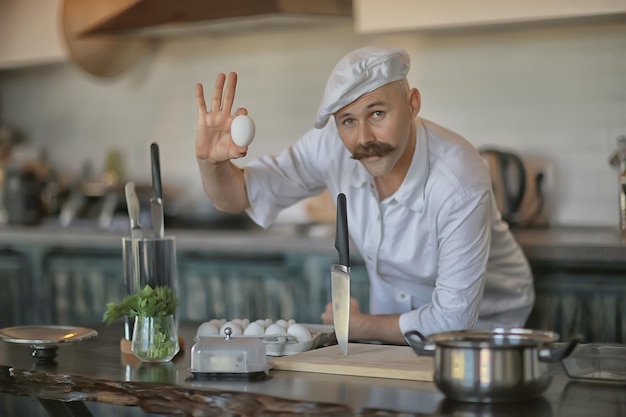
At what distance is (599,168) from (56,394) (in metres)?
2.87

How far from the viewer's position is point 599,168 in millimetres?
4250

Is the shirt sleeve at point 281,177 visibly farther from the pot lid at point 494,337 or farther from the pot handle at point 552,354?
the pot handle at point 552,354

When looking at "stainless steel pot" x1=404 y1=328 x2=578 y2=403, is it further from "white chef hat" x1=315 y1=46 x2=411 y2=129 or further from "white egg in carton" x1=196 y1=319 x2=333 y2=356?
"white chef hat" x1=315 y1=46 x2=411 y2=129

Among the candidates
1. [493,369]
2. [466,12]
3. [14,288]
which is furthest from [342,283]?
[14,288]

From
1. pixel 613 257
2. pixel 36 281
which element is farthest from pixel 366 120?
pixel 36 281

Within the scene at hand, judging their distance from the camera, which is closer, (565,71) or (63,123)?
(565,71)

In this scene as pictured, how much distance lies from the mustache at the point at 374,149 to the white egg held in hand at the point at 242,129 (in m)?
0.31

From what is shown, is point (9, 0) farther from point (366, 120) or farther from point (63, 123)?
point (366, 120)

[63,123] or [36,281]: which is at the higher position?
[63,123]

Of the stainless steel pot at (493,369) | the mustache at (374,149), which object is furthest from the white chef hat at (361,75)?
the stainless steel pot at (493,369)

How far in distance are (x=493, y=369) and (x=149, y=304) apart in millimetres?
819

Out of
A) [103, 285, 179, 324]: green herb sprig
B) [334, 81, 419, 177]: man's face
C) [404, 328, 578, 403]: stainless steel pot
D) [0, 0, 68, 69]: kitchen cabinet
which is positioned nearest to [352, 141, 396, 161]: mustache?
[334, 81, 419, 177]: man's face

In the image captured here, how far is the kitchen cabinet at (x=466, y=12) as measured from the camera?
3760mm

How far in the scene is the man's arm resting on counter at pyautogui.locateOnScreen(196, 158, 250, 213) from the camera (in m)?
2.69
